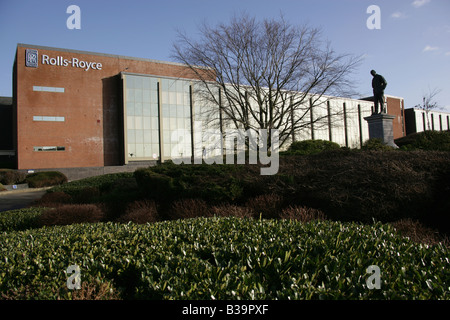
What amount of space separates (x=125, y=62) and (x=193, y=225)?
106ft

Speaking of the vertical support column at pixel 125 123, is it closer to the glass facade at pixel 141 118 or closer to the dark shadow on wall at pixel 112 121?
the glass facade at pixel 141 118

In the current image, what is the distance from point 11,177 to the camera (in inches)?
952

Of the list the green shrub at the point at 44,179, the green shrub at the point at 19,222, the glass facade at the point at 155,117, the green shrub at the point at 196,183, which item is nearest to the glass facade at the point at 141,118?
the glass facade at the point at 155,117

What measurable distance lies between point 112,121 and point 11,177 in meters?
10.5

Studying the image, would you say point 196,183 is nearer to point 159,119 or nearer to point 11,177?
point 11,177

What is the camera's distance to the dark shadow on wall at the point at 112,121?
31.3 metres

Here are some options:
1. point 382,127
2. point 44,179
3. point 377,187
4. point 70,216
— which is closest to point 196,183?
→ point 70,216

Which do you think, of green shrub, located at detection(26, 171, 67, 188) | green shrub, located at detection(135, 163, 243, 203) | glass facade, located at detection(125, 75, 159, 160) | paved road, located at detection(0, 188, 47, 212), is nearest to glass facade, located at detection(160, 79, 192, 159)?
glass facade, located at detection(125, 75, 159, 160)

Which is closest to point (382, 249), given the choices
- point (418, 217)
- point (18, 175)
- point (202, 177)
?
point (418, 217)

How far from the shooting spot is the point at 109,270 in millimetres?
2994

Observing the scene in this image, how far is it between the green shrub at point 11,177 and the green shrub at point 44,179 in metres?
0.99

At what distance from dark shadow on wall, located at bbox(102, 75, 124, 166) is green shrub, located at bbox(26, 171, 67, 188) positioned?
6.44m

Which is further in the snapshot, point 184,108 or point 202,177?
point 184,108
